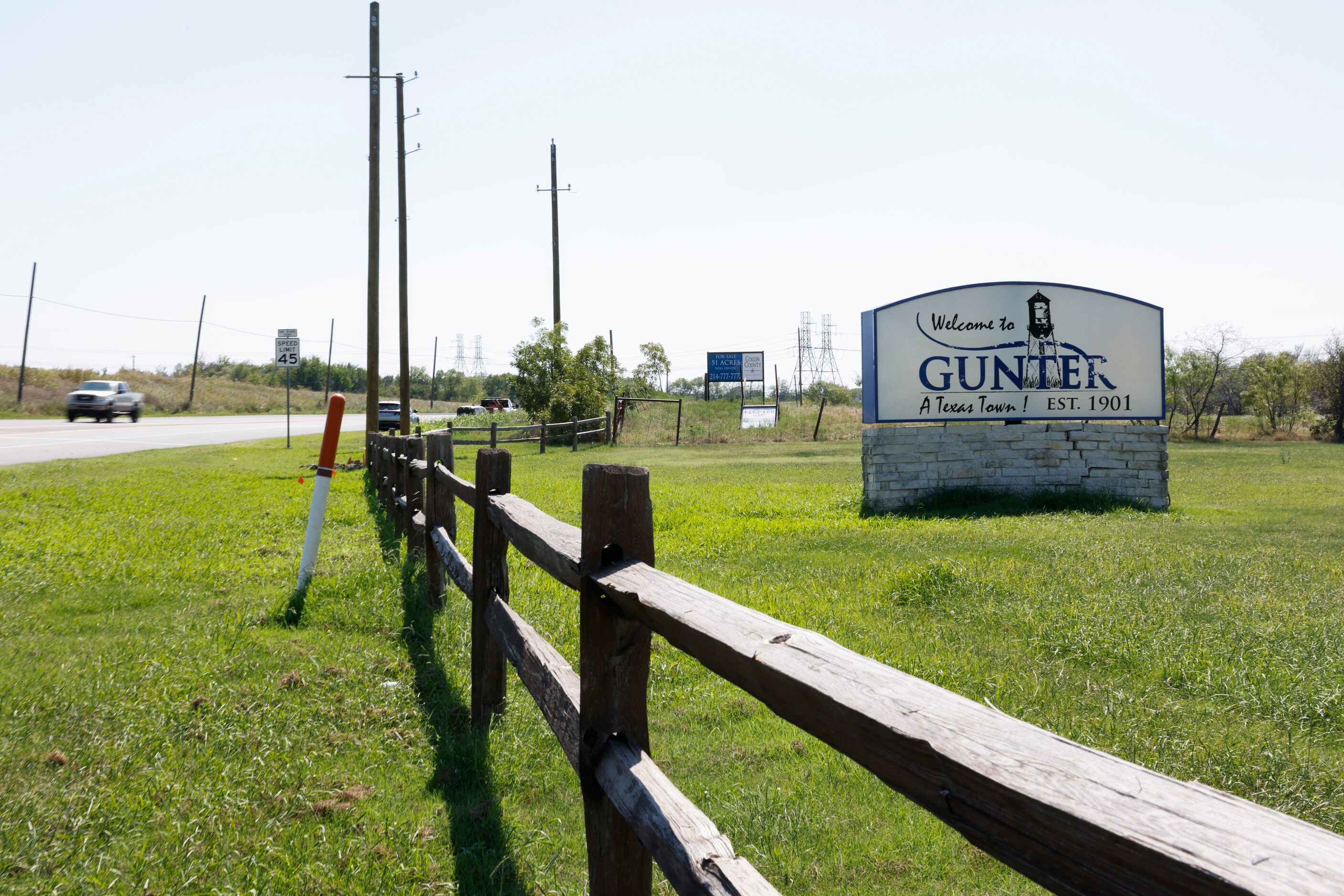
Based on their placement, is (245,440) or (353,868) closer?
(353,868)

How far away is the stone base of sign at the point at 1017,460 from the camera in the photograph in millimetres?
12625

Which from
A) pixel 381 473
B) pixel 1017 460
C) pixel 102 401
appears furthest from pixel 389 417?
pixel 1017 460

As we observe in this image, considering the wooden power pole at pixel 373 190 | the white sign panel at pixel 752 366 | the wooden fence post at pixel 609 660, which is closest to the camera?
the wooden fence post at pixel 609 660

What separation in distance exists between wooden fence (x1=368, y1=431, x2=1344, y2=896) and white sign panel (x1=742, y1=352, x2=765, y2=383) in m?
43.6

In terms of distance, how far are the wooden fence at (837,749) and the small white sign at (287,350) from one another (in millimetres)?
16939

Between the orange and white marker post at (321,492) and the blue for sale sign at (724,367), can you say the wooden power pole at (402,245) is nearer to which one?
the orange and white marker post at (321,492)

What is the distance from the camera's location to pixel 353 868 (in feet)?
9.72

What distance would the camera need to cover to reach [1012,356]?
1313 cm

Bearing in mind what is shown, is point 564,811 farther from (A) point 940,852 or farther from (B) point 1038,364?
(B) point 1038,364

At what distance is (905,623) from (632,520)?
3975mm

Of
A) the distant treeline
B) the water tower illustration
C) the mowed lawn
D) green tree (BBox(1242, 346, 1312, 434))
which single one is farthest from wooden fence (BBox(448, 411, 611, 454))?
the distant treeline

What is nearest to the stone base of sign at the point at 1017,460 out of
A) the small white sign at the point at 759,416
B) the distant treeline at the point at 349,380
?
the small white sign at the point at 759,416

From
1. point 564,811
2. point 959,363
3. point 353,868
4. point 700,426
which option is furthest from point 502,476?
point 700,426

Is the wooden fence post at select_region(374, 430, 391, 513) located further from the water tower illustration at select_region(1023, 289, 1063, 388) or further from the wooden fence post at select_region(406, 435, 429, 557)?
the water tower illustration at select_region(1023, 289, 1063, 388)
